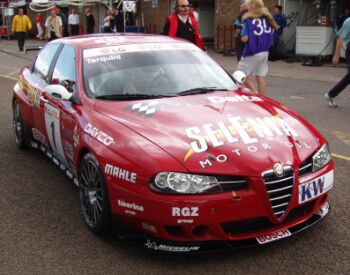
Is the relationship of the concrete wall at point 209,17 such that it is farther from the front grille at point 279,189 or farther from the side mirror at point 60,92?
the front grille at point 279,189

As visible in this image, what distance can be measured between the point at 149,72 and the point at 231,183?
1.68 meters

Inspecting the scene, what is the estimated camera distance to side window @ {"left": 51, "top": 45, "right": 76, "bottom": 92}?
4602 millimetres

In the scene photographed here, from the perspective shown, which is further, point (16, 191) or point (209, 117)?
point (16, 191)

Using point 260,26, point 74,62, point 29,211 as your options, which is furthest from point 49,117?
point 260,26

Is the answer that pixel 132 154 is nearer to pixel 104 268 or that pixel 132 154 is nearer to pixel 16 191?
pixel 104 268

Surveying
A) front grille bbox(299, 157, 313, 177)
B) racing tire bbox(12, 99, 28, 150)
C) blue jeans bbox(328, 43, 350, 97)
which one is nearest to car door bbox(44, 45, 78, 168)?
racing tire bbox(12, 99, 28, 150)

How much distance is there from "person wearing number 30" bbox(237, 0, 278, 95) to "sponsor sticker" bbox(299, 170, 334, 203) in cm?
447

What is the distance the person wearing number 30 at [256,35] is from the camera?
7.62 m

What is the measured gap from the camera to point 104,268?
11.0 feet

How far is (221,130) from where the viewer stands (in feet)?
11.7

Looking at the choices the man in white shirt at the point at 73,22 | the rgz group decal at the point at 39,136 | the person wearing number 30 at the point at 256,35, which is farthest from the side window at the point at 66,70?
the man in white shirt at the point at 73,22

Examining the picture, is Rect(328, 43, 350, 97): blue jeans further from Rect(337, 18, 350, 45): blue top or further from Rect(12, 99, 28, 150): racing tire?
Rect(12, 99, 28, 150): racing tire

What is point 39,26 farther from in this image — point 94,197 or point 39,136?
point 94,197

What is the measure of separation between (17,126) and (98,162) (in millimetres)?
3070
